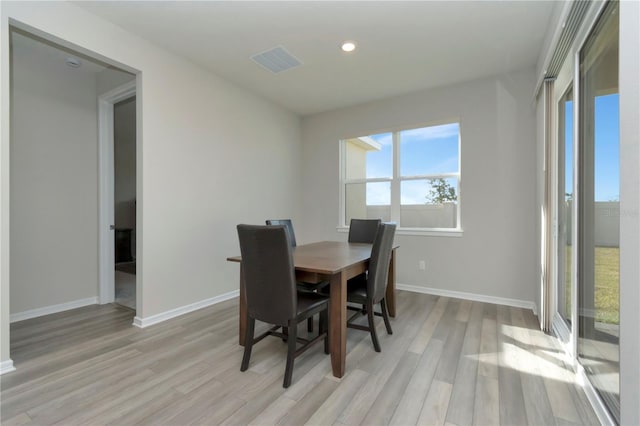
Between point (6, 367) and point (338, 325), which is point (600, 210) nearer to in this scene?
point (338, 325)

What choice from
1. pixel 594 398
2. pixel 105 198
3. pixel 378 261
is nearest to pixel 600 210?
pixel 594 398

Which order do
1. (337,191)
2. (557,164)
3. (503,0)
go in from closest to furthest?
(503,0) → (557,164) → (337,191)

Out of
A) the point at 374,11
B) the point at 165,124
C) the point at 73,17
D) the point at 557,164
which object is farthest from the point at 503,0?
the point at 73,17

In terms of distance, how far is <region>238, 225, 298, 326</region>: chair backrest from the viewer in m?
1.77

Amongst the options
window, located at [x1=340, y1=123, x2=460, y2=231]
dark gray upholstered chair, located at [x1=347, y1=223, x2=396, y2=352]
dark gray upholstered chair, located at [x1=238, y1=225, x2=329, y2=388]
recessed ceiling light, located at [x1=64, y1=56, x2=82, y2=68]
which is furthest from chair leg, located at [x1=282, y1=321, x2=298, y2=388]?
recessed ceiling light, located at [x1=64, y1=56, x2=82, y2=68]

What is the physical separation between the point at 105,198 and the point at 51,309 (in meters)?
1.30

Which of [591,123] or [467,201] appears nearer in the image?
[591,123]

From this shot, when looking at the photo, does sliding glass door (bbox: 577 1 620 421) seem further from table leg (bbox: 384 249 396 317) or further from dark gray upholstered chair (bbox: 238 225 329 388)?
dark gray upholstered chair (bbox: 238 225 329 388)

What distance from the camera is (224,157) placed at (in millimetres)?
3617

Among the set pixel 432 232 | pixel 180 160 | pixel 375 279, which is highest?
pixel 180 160

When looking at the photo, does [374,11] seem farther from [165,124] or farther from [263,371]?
[263,371]

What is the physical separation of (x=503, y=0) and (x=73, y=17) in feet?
11.1

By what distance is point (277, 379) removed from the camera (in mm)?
1895

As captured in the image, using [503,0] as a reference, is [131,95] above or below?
below
